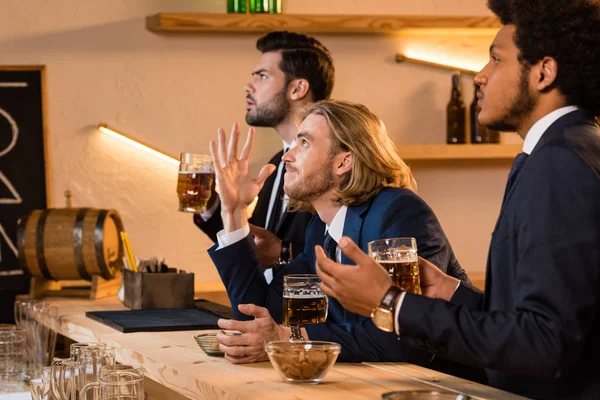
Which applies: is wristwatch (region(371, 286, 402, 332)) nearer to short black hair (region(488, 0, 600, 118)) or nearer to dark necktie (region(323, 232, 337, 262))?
short black hair (region(488, 0, 600, 118))

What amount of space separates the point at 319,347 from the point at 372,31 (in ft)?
10.5

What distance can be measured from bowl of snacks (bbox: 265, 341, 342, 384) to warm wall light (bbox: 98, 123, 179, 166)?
9.46 ft

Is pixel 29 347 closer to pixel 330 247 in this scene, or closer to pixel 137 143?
pixel 330 247

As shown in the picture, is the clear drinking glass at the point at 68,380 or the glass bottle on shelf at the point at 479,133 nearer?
the clear drinking glass at the point at 68,380

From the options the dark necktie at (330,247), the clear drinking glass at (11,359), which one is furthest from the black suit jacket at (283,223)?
the clear drinking glass at (11,359)

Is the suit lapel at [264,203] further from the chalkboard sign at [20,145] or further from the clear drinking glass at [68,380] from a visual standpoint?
the clear drinking glass at [68,380]

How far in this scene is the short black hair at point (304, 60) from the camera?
389 centimetres

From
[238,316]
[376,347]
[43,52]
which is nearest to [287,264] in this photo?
[238,316]

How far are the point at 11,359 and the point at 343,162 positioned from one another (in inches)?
44.2

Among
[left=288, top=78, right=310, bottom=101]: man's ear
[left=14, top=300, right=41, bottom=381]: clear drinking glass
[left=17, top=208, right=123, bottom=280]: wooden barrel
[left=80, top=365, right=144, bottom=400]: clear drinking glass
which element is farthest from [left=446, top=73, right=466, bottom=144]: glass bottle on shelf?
[left=80, top=365, right=144, bottom=400]: clear drinking glass

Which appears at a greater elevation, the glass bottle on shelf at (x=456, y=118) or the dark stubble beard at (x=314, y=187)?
the glass bottle on shelf at (x=456, y=118)

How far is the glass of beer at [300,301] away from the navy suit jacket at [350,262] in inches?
1.2

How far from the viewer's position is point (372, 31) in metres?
4.80

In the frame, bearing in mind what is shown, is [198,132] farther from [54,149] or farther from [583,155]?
[583,155]
